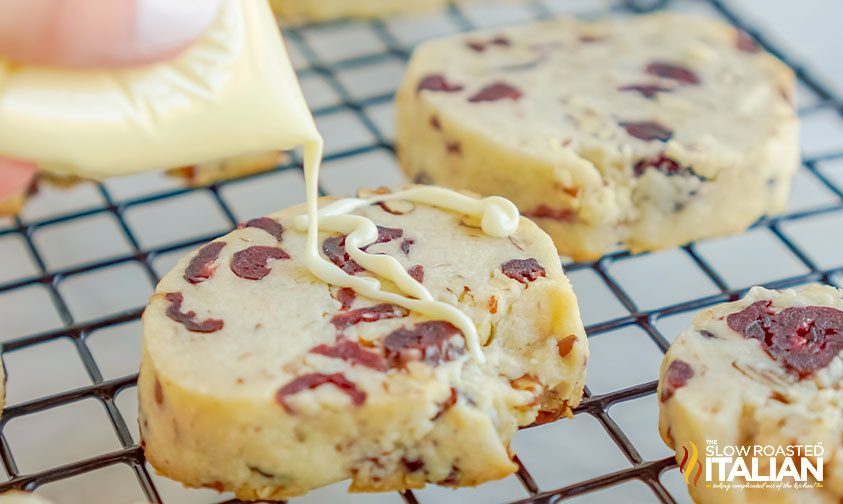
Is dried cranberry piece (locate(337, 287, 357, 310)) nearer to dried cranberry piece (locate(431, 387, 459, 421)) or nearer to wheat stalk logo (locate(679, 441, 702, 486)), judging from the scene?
dried cranberry piece (locate(431, 387, 459, 421))

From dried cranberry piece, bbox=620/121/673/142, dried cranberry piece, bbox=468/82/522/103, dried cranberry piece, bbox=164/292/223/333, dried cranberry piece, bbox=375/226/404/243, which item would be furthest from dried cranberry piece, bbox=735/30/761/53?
dried cranberry piece, bbox=164/292/223/333

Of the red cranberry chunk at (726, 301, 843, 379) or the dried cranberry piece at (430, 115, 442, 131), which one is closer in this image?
the red cranberry chunk at (726, 301, 843, 379)

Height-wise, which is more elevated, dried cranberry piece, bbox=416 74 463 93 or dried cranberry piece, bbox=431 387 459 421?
dried cranberry piece, bbox=416 74 463 93

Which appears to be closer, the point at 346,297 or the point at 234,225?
the point at 346,297

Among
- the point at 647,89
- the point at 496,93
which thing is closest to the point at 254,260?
the point at 496,93

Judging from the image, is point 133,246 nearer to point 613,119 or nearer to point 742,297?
point 613,119

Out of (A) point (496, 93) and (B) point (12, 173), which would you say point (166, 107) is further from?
(A) point (496, 93)
